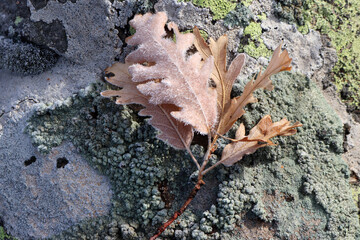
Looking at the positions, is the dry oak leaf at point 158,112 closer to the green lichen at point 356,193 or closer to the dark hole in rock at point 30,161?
the dark hole in rock at point 30,161

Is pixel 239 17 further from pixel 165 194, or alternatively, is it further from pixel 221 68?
pixel 165 194

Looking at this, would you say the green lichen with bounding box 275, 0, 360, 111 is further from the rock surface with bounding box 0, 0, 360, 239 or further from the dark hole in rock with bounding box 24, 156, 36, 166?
the dark hole in rock with bounding box 24, 156, 36, 166

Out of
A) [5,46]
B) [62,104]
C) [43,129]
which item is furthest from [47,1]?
[43,129]

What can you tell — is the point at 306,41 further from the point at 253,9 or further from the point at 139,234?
the point at 139,234

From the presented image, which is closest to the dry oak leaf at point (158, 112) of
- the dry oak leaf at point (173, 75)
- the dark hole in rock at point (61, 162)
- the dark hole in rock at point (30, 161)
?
the dry oak leaf at point (173, 75)

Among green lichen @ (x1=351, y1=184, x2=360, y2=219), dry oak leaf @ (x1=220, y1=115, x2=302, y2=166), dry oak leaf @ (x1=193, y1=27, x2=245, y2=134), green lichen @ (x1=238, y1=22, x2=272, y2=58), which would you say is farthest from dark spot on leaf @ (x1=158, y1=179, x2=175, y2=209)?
green lichen @ (x1=351, y1=184, x2=360, y2=219)

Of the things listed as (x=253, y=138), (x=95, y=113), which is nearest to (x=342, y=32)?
(x=253, y=138)
